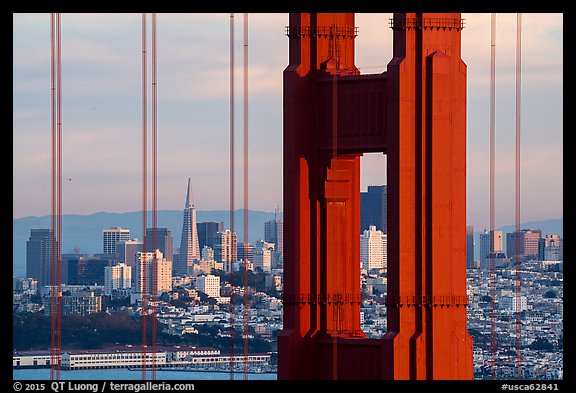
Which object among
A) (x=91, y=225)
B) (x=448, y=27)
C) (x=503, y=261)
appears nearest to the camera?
(x=448, y=27)

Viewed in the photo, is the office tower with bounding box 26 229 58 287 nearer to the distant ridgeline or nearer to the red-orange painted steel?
the distant ridgeline

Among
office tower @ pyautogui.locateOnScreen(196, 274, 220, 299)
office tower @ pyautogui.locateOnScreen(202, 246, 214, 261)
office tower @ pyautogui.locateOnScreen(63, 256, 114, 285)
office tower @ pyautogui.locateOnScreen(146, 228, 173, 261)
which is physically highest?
office tower @ pyautogui.locateOnScreen(146, 228, 173, 261)

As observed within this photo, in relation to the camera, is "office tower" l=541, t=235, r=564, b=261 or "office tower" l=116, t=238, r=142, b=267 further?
"office tower" l=116, t=238, r=142, b=267

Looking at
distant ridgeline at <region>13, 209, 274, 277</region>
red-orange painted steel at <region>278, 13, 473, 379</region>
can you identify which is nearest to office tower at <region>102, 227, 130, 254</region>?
distant ridgeline at <region>13, 209, 274, 277</region>

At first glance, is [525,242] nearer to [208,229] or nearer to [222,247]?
[208,229]
